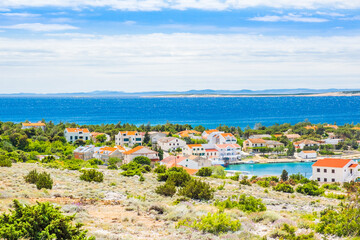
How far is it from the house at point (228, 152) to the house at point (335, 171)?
25.9 meters

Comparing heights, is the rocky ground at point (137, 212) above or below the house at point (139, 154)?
above

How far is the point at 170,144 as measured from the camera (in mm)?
77125

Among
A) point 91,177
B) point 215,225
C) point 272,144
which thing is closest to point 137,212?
point 215,225

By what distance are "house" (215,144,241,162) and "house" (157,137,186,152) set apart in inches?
319

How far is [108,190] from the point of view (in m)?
18.9

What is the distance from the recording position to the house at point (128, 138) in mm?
79250

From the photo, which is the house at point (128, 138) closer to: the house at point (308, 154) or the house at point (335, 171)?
the house at point (308, 154)

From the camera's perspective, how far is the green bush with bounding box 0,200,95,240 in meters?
8.60

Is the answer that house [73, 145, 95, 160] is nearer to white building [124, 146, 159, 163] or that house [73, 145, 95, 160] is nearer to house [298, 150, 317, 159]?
white building [124, 146, 159, 163]

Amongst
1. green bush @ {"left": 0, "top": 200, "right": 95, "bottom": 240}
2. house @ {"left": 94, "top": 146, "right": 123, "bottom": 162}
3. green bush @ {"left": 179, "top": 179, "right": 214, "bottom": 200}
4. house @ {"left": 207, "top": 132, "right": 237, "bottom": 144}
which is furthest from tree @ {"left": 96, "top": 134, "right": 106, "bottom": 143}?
green bush @ {"left": 0, "top": 200, "right": 95, "bottom": 240}

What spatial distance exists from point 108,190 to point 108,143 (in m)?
60.8

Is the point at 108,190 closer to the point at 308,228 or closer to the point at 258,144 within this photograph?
the point at 308,228

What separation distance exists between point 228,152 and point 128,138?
20800 millimetres

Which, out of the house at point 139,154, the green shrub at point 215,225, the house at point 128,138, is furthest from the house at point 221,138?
the green shrub at point 215,225
